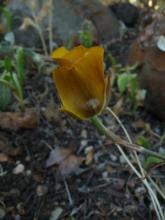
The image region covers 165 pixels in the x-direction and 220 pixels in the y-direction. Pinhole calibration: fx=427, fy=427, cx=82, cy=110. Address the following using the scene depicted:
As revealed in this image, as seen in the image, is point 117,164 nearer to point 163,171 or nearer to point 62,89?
point 163,171

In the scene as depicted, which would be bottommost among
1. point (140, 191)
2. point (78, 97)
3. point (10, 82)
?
point (140, 191)

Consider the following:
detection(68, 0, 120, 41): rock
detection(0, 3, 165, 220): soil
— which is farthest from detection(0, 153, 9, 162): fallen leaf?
detection(68, 0, 120, 41): rock

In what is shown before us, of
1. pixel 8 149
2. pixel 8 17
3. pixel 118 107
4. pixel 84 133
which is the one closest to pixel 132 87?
pixel 118 107

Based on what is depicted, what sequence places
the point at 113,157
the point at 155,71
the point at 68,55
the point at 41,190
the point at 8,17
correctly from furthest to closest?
the point at 8,17 → the point at 155,71 → the point at 113,157 → the point at 41,190 → the point at 68,55

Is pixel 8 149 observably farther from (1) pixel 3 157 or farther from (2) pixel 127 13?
(2) pixel 127 13

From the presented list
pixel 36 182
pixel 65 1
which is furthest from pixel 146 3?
pixel 36 182

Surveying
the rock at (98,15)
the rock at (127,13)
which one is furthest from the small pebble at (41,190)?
the rock at (127,13)

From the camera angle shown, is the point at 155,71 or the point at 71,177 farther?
the point at 155,71
